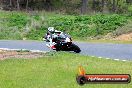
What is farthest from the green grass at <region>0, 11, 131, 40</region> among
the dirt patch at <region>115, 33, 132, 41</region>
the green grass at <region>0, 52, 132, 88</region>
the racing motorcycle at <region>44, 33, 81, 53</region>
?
the green grass at <region>0, 52, 132, 88</region>

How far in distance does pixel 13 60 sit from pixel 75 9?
143 feet

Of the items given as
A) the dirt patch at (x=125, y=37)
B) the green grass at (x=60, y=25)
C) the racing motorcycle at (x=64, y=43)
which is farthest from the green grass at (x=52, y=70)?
the green grass at (x=60, y=25)

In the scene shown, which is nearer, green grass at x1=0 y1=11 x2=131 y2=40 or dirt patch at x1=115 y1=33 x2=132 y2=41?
dirt patch at x1=115 y1=33 x2=132 y2=41

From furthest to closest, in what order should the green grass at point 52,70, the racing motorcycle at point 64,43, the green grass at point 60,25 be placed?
the green grass at point 60,25, the racing motorcycle at point 64,43, the green grass at point 52,70

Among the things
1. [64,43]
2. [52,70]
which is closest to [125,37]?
[64,43]

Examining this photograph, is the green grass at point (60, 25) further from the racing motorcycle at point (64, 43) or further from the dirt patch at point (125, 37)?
the racing motorcycle at point (64, 43)

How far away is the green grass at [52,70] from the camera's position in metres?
11.7

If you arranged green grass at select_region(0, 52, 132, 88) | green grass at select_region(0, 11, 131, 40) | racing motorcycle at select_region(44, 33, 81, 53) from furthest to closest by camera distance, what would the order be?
1. green grass at select_region(0, 11, 131, 40)
2. racing motorcycle at select_region(44, 33, 81, 53)
3. green grass at select_region(0, 52, 132, 88)

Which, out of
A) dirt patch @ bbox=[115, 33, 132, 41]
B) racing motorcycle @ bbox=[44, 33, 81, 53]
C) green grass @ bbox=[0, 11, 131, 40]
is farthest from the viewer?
green grass @ bbox=[0, 11, 131, 40]

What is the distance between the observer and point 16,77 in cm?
1317

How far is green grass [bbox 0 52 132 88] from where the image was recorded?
38.3ft

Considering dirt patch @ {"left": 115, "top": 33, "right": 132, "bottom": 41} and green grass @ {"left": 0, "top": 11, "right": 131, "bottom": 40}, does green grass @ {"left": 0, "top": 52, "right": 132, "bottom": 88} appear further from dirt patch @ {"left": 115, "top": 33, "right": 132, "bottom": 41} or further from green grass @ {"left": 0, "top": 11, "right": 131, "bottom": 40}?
green grass @ {"left": 0, "top": 11, "right": 131, "bottom": 40}

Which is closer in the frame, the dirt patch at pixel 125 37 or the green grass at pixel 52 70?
the green grass at pixel 52 70

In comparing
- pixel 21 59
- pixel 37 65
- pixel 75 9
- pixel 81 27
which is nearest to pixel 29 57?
pixel 21 59
